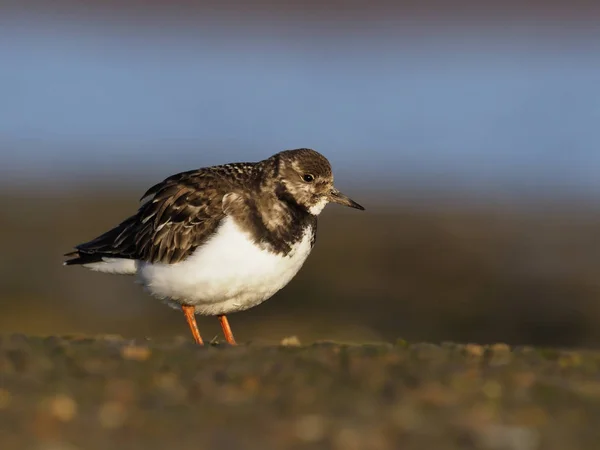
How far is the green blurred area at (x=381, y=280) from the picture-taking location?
465 inches

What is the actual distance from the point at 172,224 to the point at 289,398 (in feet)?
9.60

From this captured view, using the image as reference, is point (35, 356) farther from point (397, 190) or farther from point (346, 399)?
point (397, 190)

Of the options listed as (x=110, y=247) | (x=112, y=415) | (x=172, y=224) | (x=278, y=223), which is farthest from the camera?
(x=110, y=247)

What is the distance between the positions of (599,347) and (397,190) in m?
7.13

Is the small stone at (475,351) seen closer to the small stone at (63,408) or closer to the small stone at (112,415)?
the small stone at (112,415)

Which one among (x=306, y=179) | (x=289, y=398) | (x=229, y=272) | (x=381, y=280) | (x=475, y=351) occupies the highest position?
(x=306, y=179)

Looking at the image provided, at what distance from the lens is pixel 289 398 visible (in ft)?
16.5

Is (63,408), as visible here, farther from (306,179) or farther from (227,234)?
(306,179)

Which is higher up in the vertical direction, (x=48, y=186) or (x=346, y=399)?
(x=346, y=399)

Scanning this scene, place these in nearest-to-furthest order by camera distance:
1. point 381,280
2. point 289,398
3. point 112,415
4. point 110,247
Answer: point 112,415, point 289,398, point 110,247, point 381,280

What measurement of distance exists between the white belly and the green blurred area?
3.26 meters

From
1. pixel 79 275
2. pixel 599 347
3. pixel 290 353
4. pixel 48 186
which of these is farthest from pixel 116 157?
pixel 290 353

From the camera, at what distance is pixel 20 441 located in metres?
4.43

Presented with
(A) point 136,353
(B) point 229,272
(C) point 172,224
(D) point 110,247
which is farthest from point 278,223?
(A) point 136,353
